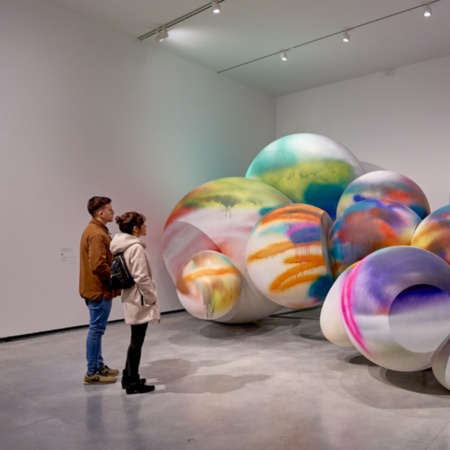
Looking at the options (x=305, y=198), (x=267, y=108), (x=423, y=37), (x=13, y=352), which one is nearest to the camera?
(x=13, y=352)

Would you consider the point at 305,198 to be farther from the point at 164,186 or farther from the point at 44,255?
the point at 44,255

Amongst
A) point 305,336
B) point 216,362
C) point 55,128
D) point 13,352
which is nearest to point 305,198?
point 305,336

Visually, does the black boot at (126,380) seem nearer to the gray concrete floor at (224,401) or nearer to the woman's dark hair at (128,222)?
the gray concrete floor at (224,401)

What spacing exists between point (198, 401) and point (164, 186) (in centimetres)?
385

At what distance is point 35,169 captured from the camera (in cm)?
505

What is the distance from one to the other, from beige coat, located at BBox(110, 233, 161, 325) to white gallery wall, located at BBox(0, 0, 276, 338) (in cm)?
229

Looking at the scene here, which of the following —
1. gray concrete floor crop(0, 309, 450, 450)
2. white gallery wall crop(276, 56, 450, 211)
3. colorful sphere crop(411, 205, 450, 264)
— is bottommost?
gray concrete floor crop(0, 309, 450, 450)

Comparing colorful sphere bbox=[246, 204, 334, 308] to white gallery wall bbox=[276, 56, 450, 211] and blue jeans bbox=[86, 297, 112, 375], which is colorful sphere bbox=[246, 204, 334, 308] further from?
white gallery wall bbox=[276, 56, 450, 211]

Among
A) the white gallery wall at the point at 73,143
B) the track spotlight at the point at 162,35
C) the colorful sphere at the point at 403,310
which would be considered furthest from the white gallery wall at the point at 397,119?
the colorful sphere at the point at 403,310

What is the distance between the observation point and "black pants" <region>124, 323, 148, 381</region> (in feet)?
10.2

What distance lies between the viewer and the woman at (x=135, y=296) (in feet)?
10.0

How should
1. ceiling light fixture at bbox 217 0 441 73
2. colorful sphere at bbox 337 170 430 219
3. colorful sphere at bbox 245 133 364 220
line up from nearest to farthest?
colorful sphere at bbox 337 170 430 219 → ceiling light fixture at bbox 217 0 441 73 → colorful sphere at bbox 245 133 364 220

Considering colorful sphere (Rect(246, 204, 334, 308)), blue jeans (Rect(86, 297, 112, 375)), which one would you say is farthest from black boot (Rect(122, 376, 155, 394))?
colorful sphere (Rect(246, 204, 334, 308))

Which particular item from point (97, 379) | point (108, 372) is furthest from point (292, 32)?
point (97, 379)
